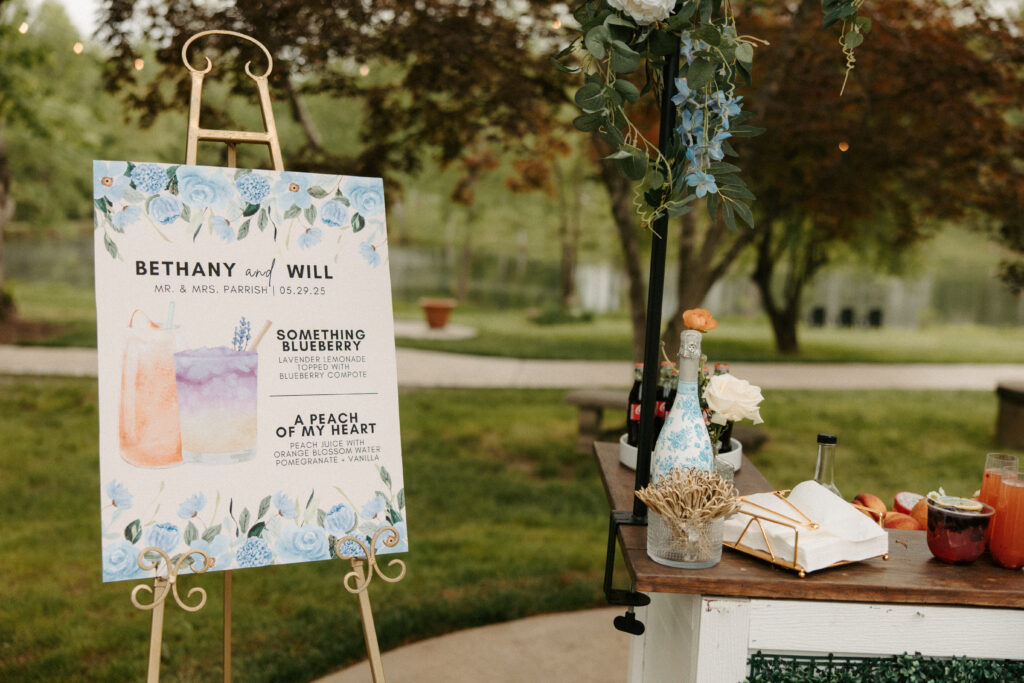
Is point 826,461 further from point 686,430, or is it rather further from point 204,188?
point 204,188

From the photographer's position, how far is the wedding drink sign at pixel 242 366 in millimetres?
1948

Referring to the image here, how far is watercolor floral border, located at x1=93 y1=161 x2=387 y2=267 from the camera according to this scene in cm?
198

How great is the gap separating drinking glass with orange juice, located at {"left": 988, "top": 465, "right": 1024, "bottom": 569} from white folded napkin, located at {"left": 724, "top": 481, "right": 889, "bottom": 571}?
212mm

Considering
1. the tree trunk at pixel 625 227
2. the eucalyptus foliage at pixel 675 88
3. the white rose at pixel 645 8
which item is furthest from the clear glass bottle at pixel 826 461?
the tree trunk at pixel 625 227

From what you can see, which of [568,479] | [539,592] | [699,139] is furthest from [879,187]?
[699,139]

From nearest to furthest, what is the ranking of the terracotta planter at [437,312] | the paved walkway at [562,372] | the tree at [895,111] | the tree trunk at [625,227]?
1. the tree at [895,111]
2. the tree trunk at [625,227]
3. the paved walkway at [562,372]
4. the terracotta planter at [437,312]

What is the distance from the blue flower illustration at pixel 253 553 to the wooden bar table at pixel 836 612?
940mm

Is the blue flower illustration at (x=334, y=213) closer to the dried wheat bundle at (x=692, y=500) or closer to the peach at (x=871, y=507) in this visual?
the dried wheat bundle at (x=692, y=500)

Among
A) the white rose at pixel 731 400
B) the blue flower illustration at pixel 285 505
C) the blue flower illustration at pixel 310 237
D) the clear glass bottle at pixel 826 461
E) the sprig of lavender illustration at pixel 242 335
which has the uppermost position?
the blue flower illustration at pixel 310 237

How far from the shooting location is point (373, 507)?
2162 millimetres

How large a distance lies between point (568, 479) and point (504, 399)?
2.43 m

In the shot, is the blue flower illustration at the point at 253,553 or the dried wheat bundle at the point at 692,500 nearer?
the dried wheat bundle at the point at 692,500

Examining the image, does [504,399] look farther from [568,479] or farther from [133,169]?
[133,169]

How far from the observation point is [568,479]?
577cm
